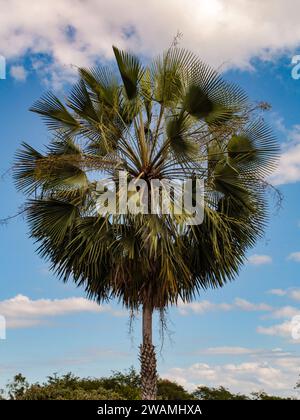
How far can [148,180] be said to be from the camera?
15734 mm

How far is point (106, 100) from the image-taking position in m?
16.4

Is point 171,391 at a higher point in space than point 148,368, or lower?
higher

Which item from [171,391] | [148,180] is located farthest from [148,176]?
[171,391]

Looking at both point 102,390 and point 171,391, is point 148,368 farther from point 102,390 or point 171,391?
point 171,391

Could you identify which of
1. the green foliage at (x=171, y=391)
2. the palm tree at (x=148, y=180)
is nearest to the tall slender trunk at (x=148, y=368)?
the palm tree at (x=148, y=180)

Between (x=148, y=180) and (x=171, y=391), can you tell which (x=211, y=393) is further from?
(x=148, y=180)

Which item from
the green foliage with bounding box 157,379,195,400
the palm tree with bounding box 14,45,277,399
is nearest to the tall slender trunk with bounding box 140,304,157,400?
the palm tree with bounding box 14,45,277,399

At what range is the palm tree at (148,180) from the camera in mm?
15148

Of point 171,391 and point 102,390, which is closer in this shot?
point 102,390

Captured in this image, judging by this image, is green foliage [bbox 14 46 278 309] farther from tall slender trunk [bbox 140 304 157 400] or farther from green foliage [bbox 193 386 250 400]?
green foliage [bbox 193 386 250 400]

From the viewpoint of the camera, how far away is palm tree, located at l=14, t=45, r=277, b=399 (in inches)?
596

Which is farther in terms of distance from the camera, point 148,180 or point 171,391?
point 171,391
